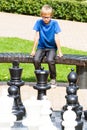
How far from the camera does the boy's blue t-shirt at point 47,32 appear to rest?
24.6 feet

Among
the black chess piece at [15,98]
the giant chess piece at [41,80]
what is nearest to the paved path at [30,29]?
the giant chess piece at [41,80]

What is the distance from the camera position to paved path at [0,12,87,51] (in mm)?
13846

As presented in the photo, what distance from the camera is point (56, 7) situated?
1916cm

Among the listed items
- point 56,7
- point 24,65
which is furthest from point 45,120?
point 56,7

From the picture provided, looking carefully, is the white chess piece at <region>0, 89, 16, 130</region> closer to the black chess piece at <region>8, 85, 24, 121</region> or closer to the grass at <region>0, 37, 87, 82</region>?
the black chess piece at <region>8, 85, 24, 121</region>

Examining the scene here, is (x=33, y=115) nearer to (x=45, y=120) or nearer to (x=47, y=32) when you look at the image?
(x=45, y=120)

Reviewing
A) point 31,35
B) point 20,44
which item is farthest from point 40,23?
point 31,35

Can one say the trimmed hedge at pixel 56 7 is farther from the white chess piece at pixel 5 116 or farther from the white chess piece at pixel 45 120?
the white chess piece at pixel 5 116

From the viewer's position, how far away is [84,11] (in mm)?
18844

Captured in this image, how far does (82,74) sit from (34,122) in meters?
4.11

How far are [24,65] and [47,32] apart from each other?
98.0 inches

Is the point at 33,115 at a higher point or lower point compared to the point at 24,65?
Result: higher

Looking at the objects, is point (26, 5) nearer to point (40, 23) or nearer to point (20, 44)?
point (20, 44)

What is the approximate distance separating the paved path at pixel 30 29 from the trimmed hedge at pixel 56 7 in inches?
13.8
